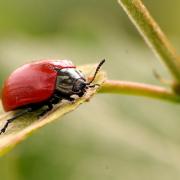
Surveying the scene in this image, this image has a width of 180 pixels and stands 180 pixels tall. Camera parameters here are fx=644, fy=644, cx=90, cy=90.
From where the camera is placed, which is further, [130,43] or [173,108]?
[130,43]

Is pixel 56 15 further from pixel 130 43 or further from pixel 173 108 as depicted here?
pixel 173 108

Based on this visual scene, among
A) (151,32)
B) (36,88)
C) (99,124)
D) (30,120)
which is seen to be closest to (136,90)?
(151,32)

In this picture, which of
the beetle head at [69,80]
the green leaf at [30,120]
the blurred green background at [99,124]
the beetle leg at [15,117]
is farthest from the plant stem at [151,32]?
the blurred green background at [99,124]

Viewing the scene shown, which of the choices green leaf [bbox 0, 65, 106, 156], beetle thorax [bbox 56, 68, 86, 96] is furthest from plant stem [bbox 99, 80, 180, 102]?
beetle thorax [bbox 56, 68, 86, 96]

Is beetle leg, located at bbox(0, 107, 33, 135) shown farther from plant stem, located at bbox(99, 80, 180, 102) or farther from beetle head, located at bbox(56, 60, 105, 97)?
plant stem, located at bbox(99, 80, 180, 102)

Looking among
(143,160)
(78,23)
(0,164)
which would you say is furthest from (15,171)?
(78,23)

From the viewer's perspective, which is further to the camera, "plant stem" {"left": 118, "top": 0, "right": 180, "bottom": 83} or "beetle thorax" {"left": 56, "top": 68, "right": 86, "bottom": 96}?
"beetle thorax" {"left": 56, "top": 68, "right": 86, "bottom": 96}
